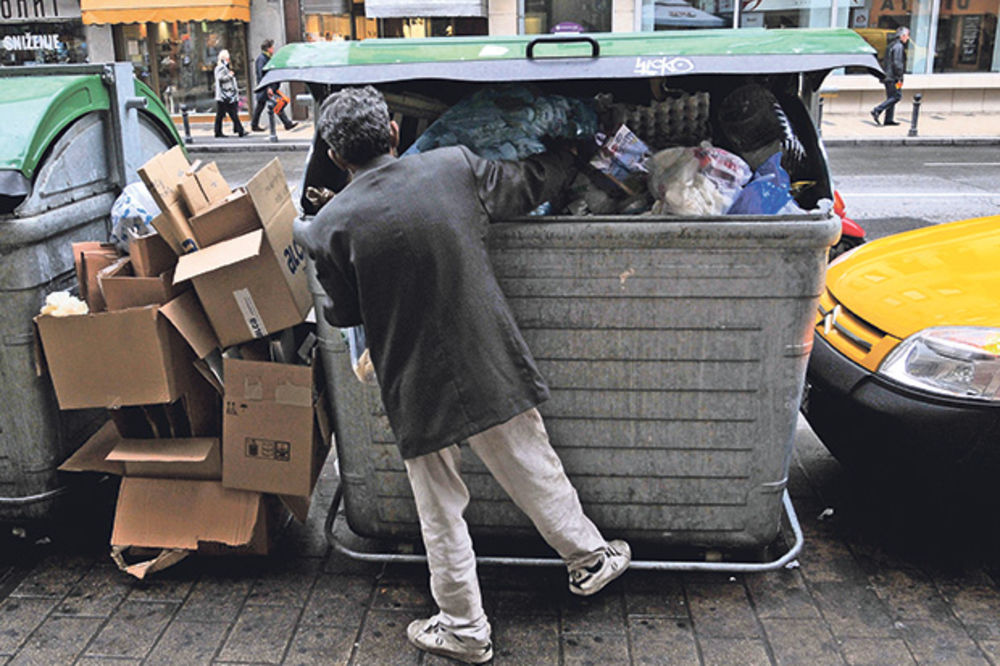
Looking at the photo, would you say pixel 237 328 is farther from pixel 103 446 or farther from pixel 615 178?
pixel 615 178

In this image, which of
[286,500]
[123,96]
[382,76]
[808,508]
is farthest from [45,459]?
[808,508]

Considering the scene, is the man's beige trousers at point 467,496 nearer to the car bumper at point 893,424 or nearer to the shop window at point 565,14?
the car bumper at point 893,424

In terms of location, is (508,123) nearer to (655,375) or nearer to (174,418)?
(655,375)

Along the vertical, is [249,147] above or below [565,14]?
below

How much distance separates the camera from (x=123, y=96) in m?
3.73

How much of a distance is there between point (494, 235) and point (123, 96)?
1.92 metres

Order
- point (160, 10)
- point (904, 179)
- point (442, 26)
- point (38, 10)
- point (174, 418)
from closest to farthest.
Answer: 1. point (174, 418)
2. point (904, 179)
3. point (160, 10)
4. point (38, 10)
5. point (442, 26)

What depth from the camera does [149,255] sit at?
10.3 feet

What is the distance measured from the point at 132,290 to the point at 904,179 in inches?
420

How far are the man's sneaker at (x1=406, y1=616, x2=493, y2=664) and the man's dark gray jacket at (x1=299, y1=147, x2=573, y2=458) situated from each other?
614mm

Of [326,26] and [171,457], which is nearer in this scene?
[171,457]

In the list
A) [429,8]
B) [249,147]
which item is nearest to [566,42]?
[249,147]

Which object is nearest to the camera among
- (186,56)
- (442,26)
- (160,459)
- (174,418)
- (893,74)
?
(160,459)

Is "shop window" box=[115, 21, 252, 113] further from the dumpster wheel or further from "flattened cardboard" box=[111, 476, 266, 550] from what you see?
the dumpster wheel
